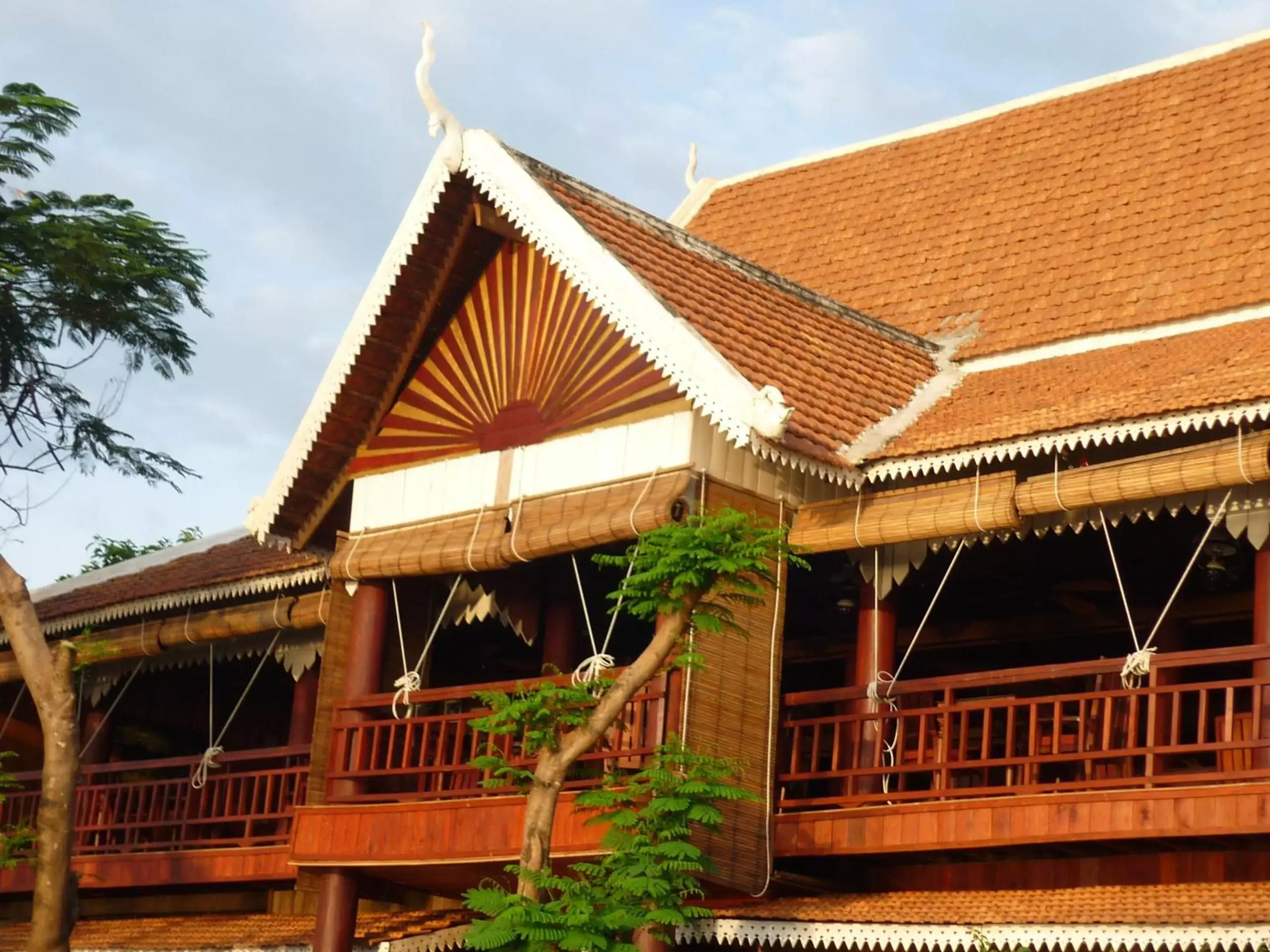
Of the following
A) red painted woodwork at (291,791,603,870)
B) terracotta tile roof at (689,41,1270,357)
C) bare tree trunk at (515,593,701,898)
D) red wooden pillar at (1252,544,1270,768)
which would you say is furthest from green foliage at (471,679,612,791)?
terracotta tile roof at (689,41,1270,357)

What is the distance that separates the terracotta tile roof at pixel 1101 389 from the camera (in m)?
11.1

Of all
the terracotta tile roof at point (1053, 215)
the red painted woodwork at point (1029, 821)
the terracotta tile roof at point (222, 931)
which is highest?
the terracotta tile roof at point (1053, 215)

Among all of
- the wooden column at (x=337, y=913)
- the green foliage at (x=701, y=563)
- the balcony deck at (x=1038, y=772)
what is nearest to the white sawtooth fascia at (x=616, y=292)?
the green foliage at (x=701, y=563)

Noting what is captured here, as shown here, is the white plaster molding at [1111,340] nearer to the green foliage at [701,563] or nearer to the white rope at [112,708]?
the green foliage at [701,563]

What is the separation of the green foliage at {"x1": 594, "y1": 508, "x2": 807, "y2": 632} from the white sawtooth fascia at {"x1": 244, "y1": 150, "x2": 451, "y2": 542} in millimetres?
3460

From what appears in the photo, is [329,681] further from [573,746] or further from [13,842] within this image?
[573,746]

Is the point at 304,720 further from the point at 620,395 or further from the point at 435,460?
the point at 620,395

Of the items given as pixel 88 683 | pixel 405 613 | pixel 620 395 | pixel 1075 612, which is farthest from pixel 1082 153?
pixel 88 683

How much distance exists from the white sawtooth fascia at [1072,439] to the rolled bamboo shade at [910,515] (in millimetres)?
116

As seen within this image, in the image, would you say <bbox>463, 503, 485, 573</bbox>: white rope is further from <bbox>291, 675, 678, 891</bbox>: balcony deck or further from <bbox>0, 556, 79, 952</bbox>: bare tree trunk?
<bbox>0, 556, 79, 952</bbox>: bare tree trunk

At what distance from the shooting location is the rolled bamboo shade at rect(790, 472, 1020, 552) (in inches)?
455

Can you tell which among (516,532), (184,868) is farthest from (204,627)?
(516,532)

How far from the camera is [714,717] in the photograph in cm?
1172

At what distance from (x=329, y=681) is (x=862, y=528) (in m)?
3.61
